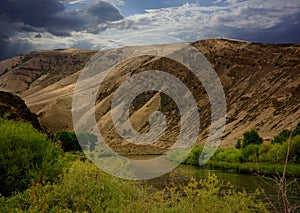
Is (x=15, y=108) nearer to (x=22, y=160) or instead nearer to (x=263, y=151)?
(x=22, y=160)

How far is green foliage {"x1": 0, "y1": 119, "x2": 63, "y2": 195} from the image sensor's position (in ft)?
43.1

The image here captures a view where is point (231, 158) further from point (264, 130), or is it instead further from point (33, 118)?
point (33, 118)

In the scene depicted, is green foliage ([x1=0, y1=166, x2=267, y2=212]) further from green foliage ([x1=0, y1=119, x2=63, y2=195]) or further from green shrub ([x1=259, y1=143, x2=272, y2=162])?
green shrub ([x1=259, y1=143, x2=272, y2=162])

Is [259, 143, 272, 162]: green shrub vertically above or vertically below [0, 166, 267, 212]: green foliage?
below

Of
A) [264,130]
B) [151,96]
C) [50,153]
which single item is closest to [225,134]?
[264,130]

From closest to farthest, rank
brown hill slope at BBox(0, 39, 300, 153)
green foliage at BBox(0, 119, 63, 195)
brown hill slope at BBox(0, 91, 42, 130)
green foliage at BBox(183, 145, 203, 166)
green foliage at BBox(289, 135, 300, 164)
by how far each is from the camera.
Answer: green foliage at BBox(0, 119, 63, 195), brown hill slope at BBox(0, 91, 42, 130), green foliage at BBox(289, 135, 300, 164), green foliage at BBox(183, 145, 203, 166), brown hill slope at BBox(0, 39, 300, 153)

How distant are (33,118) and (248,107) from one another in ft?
262

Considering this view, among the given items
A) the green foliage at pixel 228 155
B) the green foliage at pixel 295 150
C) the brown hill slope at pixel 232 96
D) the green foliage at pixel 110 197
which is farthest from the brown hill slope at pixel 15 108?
the brown hill slope at pixel 232 96

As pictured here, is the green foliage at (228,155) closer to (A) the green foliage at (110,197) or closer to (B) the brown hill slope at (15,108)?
(B) the brown hill slope at (15,108)

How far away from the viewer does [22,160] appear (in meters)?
13.5

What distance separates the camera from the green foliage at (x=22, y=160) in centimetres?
1312

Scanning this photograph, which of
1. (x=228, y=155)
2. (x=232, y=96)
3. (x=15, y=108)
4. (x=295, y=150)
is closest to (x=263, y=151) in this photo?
(x=228, y=155)

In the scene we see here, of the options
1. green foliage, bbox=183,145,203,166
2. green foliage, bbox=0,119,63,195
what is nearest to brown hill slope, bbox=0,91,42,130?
green foliage, bbox=0,119,63,195

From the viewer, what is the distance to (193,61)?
430ft
